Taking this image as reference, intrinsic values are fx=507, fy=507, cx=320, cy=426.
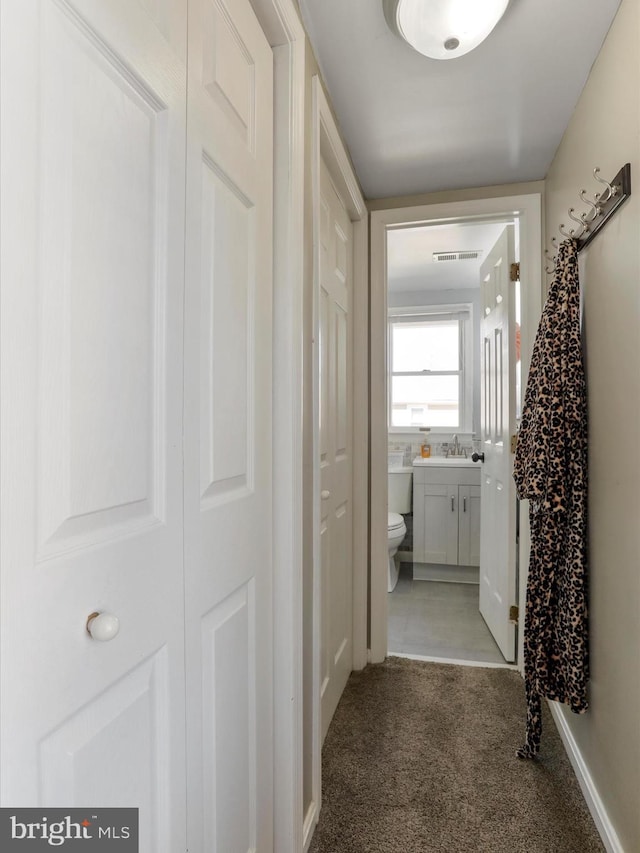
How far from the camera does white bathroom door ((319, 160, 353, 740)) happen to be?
1.87 metres

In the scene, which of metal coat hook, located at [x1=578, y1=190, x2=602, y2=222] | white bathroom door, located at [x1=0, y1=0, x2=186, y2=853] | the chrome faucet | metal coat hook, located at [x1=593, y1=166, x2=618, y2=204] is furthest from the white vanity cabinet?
white bathroom door, located at [x1=0, y1=0, x2=186, y2=853]

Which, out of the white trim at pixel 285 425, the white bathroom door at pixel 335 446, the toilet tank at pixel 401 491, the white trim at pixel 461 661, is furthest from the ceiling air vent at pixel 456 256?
the white trim at pixel 461 661

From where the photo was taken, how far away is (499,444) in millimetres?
2627

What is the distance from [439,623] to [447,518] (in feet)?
3.14

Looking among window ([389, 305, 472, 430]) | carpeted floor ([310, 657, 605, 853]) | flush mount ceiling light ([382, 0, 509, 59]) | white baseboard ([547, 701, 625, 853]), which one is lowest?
carpeted floor ([310, 657, 605, 853])

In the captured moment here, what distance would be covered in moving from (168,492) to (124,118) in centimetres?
51

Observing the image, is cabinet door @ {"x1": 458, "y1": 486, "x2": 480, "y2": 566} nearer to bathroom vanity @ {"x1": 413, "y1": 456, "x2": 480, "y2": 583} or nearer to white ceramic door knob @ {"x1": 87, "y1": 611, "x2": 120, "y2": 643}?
bathroom vanity @ {"x1": 413, "y1": 456, "x2": 480, "y2": 583}

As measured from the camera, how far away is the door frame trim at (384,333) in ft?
7.49

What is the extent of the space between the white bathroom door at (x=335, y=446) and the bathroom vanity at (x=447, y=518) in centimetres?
157

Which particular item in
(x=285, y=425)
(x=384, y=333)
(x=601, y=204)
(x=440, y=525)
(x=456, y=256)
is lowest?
(x=440, y=525)

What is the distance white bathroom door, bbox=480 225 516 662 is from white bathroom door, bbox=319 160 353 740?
78 centimetres

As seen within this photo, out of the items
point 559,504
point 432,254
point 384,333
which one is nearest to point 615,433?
point 559,504

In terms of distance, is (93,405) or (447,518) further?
(447,518)

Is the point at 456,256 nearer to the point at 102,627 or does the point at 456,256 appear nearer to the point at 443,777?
the point at 443,777
